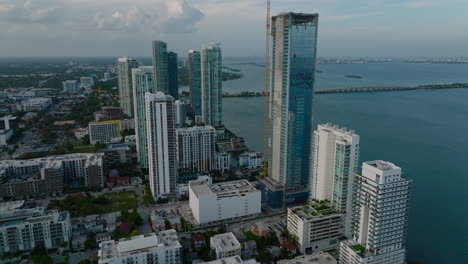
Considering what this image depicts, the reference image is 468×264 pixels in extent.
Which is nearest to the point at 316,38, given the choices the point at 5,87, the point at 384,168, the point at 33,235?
the point at 384,168

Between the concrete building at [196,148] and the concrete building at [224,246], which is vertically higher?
the concrete building at [196,148]

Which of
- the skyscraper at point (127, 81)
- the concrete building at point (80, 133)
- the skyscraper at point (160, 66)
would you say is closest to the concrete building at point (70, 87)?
the skyscraper at point (127, 81)

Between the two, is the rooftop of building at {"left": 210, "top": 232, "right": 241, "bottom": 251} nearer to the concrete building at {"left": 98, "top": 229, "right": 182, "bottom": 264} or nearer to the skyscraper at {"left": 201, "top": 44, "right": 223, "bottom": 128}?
the concrete building at {"left": 98, "top": 229, "right": 182, "bottom": 264}

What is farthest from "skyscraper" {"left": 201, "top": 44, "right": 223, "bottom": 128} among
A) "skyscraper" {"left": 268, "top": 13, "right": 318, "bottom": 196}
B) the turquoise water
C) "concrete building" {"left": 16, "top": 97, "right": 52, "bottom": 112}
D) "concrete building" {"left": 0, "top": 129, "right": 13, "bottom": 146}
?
"concrete building" {"left": 16, "top": 97, "right": 52, "bottom": 112}

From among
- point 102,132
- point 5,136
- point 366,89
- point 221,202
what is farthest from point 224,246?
point 366,89

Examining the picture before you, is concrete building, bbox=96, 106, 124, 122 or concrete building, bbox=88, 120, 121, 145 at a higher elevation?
concrete building, bbox=96, 106, 124, 122

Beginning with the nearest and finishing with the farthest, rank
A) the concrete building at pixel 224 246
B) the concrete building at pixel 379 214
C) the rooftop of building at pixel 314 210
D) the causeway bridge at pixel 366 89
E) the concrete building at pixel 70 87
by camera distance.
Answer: the concrete building at pixel 379 214 < the concrete building at pixel 224 246 < the rooftop of building at pixel 314 210 < the concrete building at pixel 70 87 < the causeway bridge at pixel 366 89

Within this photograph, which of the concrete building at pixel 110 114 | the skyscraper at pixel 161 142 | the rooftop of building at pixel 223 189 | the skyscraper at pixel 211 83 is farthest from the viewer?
the concrete building at pixel 110 114

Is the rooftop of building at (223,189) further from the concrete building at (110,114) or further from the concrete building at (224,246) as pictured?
the concrete building at (110,114)

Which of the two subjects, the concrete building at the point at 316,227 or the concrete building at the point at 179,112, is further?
the concrete building at the point at 179,112
